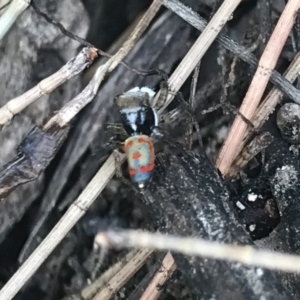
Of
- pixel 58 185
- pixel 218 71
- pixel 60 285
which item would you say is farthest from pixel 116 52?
pixel 60 285

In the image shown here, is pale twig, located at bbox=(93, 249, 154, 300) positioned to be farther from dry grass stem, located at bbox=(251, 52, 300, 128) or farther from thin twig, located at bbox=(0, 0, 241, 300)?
dry grass stem, located at bbox=(251, 52, 300, 128)

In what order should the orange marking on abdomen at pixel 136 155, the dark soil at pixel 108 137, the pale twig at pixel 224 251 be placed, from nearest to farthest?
the pale twig at pixel 224 251, the orange marking on abdomen at pixel 136 155, the dark soil at pixel 108 137

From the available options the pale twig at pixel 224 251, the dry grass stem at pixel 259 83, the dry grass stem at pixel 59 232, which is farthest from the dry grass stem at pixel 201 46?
the pale twig at pixel 224 251

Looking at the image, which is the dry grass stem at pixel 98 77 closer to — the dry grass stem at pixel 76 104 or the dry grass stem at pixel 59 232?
the dry grass stem at pixel 76 104

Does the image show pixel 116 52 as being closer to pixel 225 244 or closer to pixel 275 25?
pixel 275 25

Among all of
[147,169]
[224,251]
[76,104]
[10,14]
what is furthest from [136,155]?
[10,14]

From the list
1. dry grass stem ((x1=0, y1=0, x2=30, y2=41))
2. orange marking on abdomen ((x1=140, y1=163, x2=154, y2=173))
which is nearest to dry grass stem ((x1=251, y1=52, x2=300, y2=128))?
orange marking on abdomen ((x1=140, y1=163, x2=154, y2=173))
